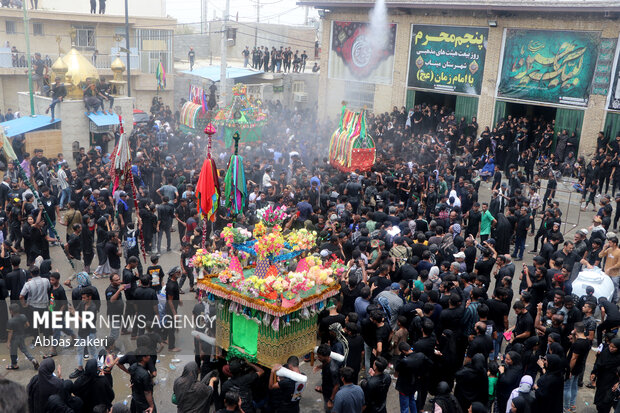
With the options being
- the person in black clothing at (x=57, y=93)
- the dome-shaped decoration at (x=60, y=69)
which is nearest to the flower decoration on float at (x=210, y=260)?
the person in black clothing at (x=57, y=93)

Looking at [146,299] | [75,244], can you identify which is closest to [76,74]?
[75,244]

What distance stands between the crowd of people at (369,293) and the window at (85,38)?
16.6 m

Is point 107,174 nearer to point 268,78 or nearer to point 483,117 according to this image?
point 483,117

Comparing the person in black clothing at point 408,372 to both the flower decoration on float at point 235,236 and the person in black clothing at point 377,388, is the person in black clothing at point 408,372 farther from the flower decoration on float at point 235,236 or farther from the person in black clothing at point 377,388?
the flower decoration on float at point 235,236

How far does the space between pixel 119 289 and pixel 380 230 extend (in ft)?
15.7

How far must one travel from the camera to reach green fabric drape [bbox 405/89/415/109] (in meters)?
26.1

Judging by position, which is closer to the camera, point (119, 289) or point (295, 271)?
point (295, 271)

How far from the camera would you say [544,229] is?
12.5 metres

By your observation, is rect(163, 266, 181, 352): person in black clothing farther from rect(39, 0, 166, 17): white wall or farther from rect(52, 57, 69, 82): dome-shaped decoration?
rect(39, 0, 166, 17): white wall

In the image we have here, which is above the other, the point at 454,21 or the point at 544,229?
the point at 454,21

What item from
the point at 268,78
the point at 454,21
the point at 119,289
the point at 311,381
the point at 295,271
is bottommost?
the point at 311,381

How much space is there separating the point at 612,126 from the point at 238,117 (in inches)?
503

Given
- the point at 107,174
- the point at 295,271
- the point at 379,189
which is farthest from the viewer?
the point at 107,174

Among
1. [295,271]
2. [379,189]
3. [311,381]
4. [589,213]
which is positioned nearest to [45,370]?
[295,271]
